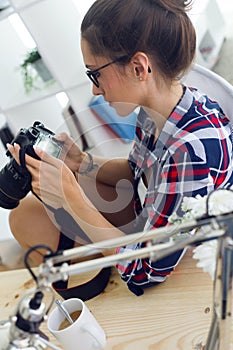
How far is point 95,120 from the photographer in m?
2.13

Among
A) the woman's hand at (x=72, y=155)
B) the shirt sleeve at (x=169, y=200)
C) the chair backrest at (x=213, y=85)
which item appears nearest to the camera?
the shirt sleeve at (x=169, y=200)

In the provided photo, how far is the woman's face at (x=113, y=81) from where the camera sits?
0.94m

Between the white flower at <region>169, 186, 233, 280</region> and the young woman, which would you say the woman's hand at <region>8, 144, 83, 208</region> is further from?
the white flower at <region>169, 186, 233, 280</region>

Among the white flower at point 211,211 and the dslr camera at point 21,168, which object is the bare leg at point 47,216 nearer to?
the dslr camera at point 21,168

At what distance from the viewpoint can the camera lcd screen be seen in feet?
3.10

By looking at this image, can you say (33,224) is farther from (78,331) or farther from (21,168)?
(78,331)

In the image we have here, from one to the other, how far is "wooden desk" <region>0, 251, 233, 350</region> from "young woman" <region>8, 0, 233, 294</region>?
3 centimetres

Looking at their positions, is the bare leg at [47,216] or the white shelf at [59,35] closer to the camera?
the bare leg at [47,216]

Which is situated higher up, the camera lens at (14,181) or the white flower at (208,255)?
the camera lens at (14,181)

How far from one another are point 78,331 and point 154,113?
19.7 inches

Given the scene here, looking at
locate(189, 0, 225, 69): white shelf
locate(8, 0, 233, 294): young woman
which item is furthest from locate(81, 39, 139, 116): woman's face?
locate(189, 0, 225, 69): white shelf

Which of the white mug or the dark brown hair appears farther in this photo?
the dark brown hair

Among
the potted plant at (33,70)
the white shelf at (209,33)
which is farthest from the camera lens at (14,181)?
the white shelf at (209,33)

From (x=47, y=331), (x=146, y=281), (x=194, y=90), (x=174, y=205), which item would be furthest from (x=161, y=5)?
(x=47, y=331)
